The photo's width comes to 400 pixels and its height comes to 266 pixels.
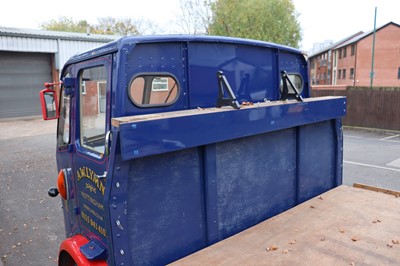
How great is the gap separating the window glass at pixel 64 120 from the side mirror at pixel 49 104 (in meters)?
0.07

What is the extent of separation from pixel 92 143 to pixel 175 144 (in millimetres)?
979

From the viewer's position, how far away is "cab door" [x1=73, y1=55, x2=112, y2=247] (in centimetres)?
251

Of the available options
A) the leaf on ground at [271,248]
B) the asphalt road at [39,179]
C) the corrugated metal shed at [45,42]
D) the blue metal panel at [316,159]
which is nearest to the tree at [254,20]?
the corrugated metal shed at [45,42]

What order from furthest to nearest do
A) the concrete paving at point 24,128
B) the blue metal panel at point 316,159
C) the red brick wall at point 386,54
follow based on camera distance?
the red brick wall at point 386,54 → the concrete paving at point 24,128 → the blue metal panel at point 316,159

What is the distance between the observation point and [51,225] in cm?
617

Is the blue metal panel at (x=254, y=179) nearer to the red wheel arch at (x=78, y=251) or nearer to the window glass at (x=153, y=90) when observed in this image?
the window glass at (x=153, y=90)

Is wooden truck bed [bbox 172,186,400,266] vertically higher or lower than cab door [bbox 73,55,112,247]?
lower

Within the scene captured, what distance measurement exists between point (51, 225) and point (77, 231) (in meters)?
3.40

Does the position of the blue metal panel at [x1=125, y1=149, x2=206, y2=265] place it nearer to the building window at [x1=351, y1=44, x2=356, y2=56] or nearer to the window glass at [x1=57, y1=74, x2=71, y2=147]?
the window glass at [x1=57, y1=74, x2=71, y2=147]

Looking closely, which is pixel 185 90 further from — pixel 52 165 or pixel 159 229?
pixel 52 165

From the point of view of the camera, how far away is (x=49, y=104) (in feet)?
11.8

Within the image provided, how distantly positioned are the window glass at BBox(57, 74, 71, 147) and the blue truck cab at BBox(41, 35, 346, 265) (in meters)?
0.01

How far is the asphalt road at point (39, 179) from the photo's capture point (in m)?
5.39

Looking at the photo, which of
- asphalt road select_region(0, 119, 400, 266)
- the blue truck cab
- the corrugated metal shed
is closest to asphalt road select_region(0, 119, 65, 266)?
asphalt road select_region(0, 119, 400, 266)
